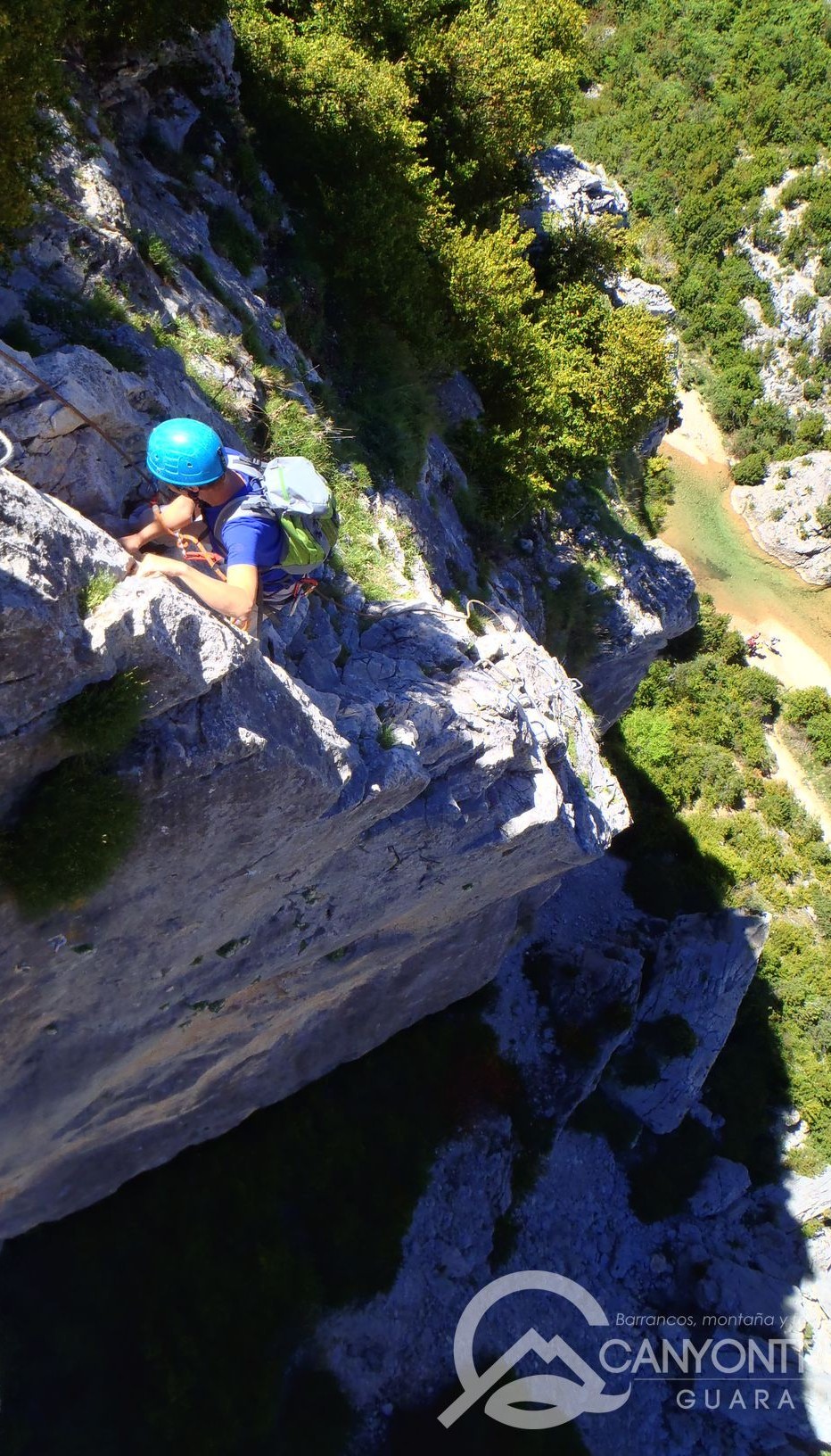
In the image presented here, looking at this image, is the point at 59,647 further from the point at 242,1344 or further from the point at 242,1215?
the point at 242,1344

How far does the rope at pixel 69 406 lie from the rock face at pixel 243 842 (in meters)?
1.05

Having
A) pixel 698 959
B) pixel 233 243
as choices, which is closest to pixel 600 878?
pixel 698 959

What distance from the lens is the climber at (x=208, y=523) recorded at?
6711 millimetres

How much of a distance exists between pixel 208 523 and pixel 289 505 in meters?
0.69

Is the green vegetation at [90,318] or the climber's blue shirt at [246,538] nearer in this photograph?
the climber's blue shirt at [246,538]

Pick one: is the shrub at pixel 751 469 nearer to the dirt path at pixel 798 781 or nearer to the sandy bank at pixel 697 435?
the sandy bank at pixel 697 435

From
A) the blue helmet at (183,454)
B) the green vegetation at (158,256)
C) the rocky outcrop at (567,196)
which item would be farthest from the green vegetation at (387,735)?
the rocky outcrop at (567,196)

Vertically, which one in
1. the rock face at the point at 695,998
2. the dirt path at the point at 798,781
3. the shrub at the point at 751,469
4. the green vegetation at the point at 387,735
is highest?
the shrub at the point at 751,469

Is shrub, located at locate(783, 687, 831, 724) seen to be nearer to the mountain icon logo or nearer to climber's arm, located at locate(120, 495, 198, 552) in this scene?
the mountain icon logo

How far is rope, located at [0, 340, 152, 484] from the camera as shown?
21.0 feet

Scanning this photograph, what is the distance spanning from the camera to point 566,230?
72.3 ft

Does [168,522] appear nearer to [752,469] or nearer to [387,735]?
[387,735]

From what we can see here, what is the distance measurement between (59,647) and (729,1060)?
27786 mm

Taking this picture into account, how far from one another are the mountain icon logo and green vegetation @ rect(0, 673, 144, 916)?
17.0 m
